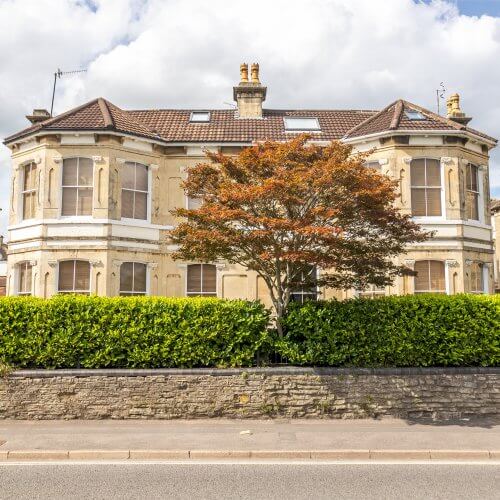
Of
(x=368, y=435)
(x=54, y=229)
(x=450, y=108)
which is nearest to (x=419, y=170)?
(x=450, y=108)

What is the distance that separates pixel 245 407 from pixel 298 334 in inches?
83.2

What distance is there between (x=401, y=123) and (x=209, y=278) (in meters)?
8.84

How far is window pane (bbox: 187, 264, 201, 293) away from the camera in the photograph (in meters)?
18.3

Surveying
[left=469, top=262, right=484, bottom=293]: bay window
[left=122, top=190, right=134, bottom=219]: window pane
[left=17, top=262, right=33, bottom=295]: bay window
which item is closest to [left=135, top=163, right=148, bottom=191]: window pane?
[left=122, top=190, right=134, bottom=219]: window pane

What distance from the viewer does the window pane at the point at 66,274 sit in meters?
16.9

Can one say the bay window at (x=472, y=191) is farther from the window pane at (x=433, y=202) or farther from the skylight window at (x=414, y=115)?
the skylight window at (x=414, y=115)

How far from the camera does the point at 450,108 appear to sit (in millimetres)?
22531

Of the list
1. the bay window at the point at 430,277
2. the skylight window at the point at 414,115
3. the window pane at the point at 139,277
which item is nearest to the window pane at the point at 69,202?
the window pane at the point at 139,277

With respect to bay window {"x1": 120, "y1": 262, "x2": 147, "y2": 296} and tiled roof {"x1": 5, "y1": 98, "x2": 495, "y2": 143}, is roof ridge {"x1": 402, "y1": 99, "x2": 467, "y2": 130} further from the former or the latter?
bay window {"x1": 120, "y1": 262, "x2": 147, "y2": 296}

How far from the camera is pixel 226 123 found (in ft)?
68.1

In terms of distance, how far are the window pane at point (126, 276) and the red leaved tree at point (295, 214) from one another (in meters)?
5.68

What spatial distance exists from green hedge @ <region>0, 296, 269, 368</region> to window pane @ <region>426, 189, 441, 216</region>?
8.77 metres

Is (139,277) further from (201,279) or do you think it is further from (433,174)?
(433,174)

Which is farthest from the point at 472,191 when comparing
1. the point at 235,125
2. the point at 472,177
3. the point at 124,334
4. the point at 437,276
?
the point at 124,334
